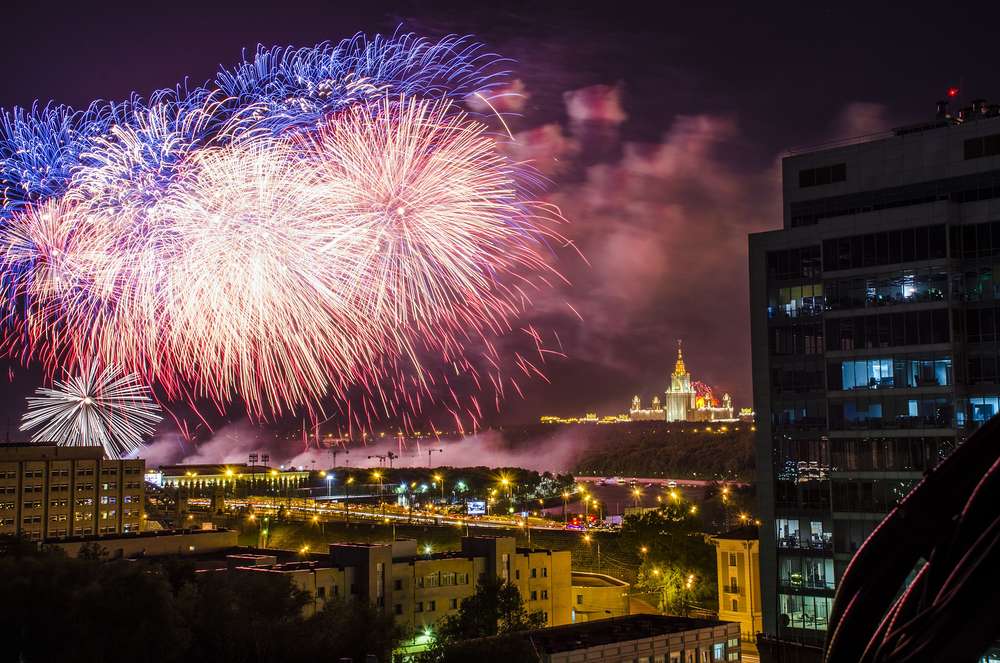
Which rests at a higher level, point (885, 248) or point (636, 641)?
point (885, 248)

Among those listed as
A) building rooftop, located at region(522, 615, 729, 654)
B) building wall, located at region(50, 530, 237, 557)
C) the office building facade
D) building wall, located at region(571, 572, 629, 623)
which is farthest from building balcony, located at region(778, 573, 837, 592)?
building wall, located at region(50, 530, 237, 557)

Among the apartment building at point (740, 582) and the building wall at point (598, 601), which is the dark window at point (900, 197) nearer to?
the apartment building at point (740, 582)

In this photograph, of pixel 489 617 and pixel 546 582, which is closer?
pixel 489 617

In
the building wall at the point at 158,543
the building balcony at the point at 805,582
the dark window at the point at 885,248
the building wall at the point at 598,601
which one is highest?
the dark window at the point at 885,248

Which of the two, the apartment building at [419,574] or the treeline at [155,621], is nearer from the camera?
the treeline at [155,621]

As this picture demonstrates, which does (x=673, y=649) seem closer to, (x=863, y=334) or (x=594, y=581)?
(x=863, y=334)

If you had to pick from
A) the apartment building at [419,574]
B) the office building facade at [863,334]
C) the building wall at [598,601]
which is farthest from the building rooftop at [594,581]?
the office building facade at [863,334]

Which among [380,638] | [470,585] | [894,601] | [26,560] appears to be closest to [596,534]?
[470,585]

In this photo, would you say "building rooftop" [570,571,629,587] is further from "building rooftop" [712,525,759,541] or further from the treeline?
the treeline

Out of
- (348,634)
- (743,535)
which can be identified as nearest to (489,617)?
(348,634)
